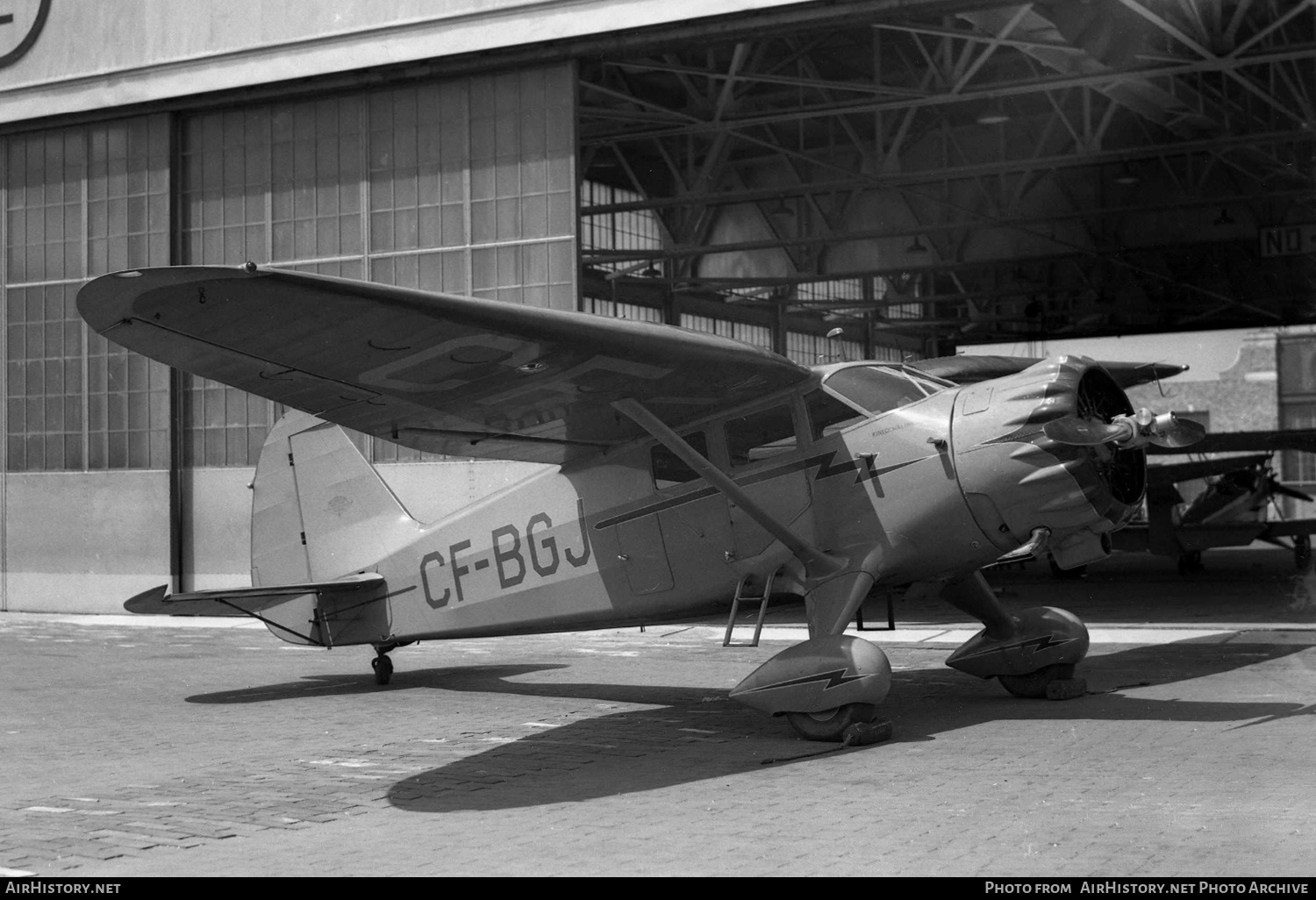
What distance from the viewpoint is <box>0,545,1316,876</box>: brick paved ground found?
5.98 metres

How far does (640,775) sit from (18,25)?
20306 mm

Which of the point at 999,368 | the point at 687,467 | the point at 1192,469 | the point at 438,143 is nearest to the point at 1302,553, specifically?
the point at 1192,469

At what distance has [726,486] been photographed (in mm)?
9758

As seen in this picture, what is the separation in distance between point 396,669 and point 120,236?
1171 centimetres

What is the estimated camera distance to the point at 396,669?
14.6 meters

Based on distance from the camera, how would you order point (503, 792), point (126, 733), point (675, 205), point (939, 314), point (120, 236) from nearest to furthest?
point (503, 792), point (126, 733), point (120, 236), point (675, 205), point (939, 314)

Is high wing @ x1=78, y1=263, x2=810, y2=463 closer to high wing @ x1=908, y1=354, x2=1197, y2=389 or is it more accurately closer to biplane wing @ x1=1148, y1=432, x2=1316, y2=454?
high wing @ x1=908, y1=354, x2=1197, y2=389

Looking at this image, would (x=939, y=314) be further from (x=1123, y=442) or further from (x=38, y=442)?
(x=1123, y=442)

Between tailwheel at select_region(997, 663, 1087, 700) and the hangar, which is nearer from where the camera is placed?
tailwheel at select_region(997, 663, 1087, 700)

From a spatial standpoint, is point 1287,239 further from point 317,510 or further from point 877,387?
point 317,510

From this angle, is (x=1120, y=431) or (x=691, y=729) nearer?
(x=1120, y=431)

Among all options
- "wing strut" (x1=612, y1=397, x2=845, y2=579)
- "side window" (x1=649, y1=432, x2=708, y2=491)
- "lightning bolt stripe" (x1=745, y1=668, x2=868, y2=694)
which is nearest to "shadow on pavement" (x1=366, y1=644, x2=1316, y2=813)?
"lightning bolt stripe" (x1=745, y1=668, x2=868, y2=694)

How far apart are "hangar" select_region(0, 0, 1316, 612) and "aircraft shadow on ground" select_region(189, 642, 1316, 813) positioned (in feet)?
24.4
